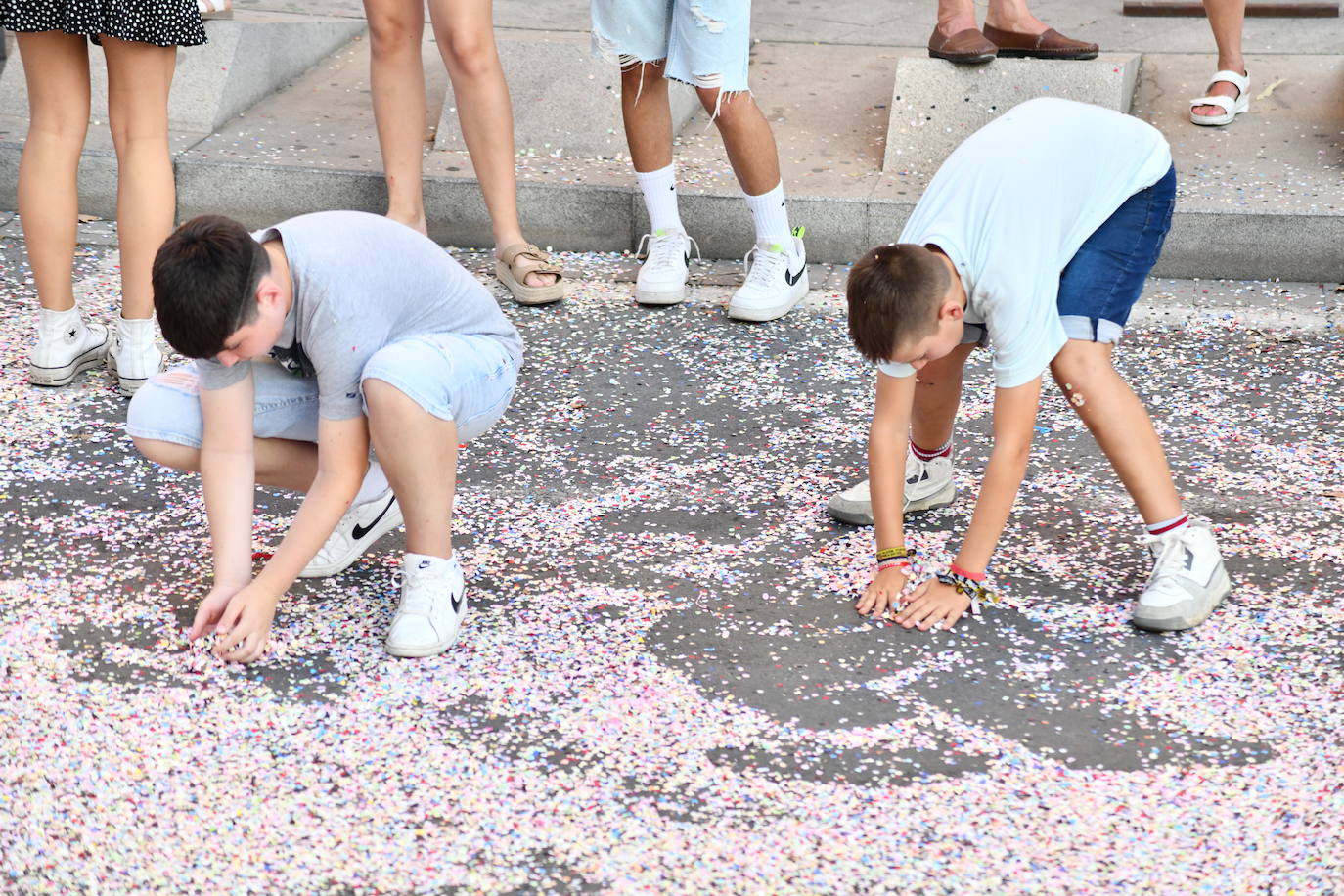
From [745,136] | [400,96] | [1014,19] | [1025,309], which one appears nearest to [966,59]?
[1014,19]

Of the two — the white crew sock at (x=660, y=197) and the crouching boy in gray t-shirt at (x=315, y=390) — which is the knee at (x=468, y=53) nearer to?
the white crew sock at (x=660, y=197)

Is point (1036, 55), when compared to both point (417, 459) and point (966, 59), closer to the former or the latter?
point (966, 59)

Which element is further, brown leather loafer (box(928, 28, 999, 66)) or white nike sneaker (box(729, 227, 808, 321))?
brown leather loafer (box(928, 28, 999, 66))

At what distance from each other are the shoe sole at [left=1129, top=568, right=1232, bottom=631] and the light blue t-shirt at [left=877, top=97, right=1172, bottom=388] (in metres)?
0.47

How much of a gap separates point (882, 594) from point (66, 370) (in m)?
1.98

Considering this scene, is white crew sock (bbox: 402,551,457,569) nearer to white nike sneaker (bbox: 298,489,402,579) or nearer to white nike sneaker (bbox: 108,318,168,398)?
white nike sneaker (bbox: 298,489,402,579)

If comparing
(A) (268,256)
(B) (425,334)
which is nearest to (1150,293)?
(B) (425,334)

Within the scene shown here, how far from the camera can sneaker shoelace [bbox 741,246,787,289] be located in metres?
3.79

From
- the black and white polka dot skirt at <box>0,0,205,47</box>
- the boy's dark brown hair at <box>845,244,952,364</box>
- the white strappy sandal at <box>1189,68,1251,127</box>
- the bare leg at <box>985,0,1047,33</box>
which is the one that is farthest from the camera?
the white strappy sandal at <box>1189,68,1251,127</box>

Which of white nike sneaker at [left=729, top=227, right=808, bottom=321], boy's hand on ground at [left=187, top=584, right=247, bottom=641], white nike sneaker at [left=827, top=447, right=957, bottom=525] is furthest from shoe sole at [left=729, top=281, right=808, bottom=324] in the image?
boy's hand on ground at [left=187, top=584, right=247, bottom=641]

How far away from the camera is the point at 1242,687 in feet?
7.30

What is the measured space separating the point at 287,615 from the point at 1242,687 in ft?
5.02

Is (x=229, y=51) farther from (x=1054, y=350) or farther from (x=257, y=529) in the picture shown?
(x=1054, y=350)

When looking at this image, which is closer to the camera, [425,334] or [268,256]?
[268,256]
